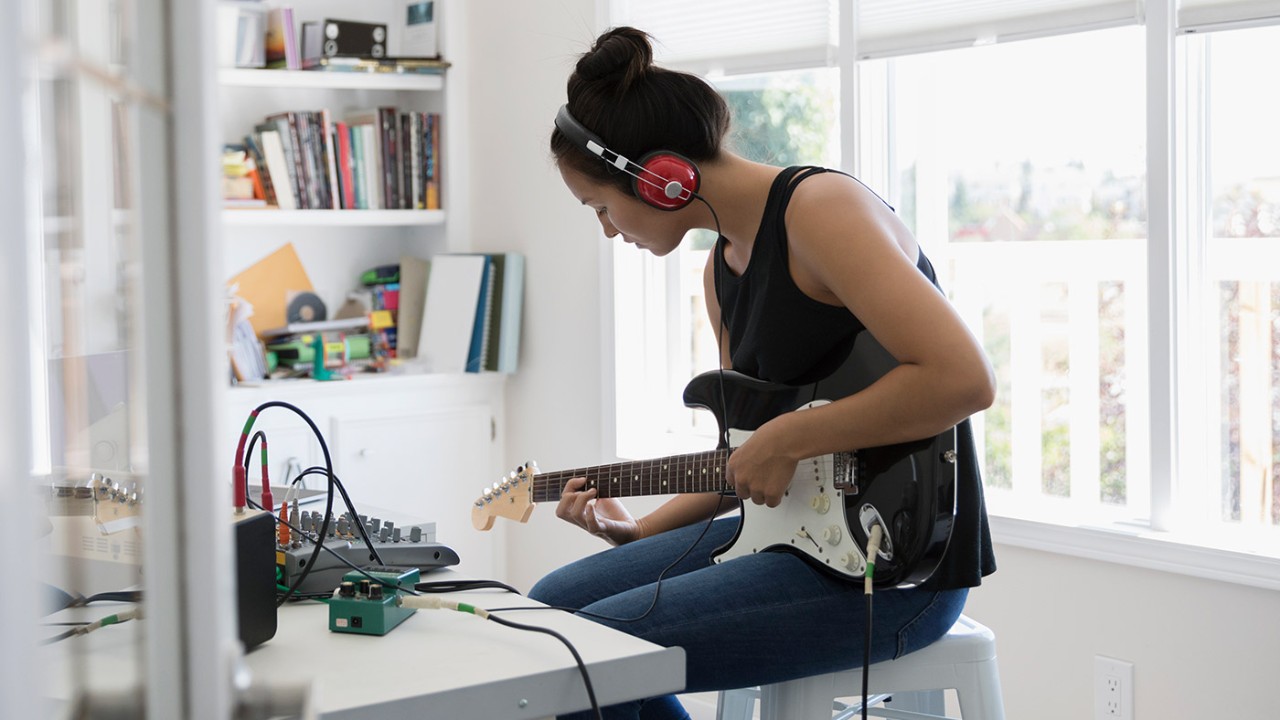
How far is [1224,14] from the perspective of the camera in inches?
76.6

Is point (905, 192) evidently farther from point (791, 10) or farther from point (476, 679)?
point (476, 679)

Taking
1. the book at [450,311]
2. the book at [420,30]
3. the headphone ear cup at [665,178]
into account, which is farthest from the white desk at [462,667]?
the book at [420,30]

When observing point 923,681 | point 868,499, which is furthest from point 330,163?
point 923,681

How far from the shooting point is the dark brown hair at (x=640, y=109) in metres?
1.52

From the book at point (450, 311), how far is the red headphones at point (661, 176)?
64.9 inches

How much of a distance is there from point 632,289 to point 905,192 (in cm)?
79

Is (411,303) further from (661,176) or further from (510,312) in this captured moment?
(661,176)

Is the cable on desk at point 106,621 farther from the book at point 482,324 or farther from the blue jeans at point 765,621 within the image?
the book at point 482,324

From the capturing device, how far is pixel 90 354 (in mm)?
553

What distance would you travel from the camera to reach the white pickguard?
1.37m

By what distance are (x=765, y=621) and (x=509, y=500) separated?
51 cm

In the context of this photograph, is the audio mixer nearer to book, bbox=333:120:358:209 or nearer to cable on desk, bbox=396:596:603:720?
cable on desk, bbox=396:596:603:720

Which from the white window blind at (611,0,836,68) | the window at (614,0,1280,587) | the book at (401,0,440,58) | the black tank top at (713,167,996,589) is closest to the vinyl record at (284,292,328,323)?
the book at (401,0,440,58)

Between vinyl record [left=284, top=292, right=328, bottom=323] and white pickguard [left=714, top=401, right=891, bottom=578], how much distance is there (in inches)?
79.6
